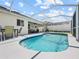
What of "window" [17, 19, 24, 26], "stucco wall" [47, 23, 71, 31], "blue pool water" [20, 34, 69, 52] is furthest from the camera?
"stucco wall" [47, 23, 71, 31]

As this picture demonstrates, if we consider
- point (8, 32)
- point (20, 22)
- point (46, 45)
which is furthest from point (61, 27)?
point (46, 45)

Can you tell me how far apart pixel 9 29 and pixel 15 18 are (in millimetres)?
4278

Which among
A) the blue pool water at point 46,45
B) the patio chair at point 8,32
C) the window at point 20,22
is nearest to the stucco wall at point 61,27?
the window at point 20,22

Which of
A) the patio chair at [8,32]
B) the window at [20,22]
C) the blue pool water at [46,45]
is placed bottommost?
the blue pool water at [46,45]

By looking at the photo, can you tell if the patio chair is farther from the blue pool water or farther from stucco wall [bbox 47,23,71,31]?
stucco wall [bbox 47,23,71,31]

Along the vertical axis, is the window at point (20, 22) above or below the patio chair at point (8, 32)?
above

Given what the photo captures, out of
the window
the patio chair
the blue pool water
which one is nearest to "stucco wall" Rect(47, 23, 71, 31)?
the window

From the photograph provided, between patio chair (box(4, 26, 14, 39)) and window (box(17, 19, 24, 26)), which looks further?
window (box(17, 19, 24, 26))

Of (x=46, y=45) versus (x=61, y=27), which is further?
(x=61, y=27)

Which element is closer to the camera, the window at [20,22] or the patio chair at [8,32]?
the patio chair at [8,32]

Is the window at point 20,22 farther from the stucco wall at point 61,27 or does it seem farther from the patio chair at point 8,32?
the stucco wall at point 61,27

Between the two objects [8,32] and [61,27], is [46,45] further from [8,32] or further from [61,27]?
[61,27]

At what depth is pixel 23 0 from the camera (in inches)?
443

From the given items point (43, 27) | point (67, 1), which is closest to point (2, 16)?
point (67, 1)
